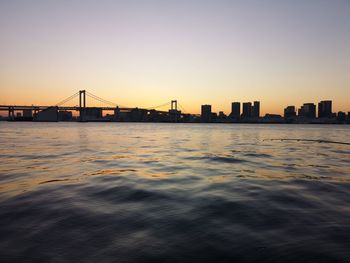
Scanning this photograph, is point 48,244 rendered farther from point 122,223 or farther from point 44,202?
point 44,202

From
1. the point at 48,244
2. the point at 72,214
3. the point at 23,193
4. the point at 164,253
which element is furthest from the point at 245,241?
the point at 23,193

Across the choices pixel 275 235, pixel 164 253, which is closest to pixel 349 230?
pixel 275 235

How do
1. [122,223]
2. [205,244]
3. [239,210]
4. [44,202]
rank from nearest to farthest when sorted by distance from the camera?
[205,244] < [122,223] < [239,210] < [44,202]

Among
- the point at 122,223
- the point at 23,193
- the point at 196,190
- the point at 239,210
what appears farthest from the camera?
the point at 196,190

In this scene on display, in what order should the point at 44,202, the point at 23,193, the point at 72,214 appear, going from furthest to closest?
the point at 23,193 → the point at 44,202 → the point at 72,214

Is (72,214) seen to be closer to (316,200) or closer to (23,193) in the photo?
(23,193)

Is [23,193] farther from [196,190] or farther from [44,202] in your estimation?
[196,190]

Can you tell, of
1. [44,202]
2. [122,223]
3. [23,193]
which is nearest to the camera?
[122,223]

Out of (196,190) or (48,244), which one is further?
(196,190)

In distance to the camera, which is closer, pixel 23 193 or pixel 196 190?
pixel 23 193
